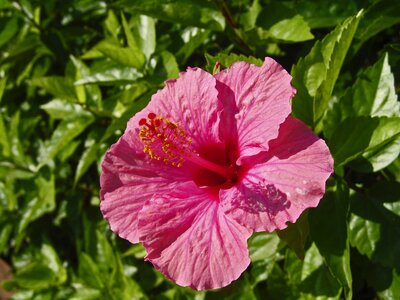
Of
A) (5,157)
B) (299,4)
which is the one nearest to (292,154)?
(299,4)

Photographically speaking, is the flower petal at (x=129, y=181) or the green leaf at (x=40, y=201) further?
the green leaf at (x=40, y=201)

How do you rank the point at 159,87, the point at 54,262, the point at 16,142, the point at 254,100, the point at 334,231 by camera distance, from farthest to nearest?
1. the point at 54,262
2. the point at 16,142
3. the point at 159,87
4. the point at 334,231
5. the point at 254,100

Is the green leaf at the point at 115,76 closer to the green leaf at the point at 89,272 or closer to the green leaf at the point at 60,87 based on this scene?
the green leaf at the point at 60,87

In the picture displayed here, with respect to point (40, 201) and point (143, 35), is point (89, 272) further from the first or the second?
point (143, 35)

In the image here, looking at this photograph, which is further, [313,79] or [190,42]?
[190,42]

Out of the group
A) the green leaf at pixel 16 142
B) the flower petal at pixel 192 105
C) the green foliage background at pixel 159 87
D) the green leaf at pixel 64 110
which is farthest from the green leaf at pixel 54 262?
the flower petal at pixel 192 105

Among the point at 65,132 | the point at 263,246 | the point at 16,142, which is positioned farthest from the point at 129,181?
the point at 16,142

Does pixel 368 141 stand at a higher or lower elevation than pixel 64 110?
higher

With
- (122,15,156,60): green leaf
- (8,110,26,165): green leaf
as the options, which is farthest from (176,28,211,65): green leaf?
(8,110,26,165): green leaf
